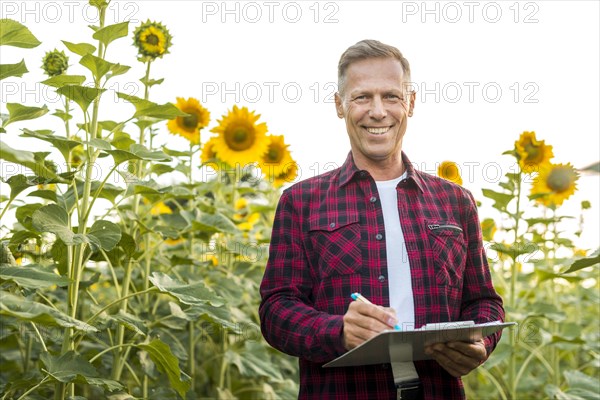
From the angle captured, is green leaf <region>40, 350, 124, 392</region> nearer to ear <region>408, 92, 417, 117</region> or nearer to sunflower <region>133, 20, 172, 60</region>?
ear <region>408, 92, 417, 117</region>

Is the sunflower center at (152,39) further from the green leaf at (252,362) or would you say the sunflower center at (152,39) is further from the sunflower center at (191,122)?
the green leaf at (252,362)

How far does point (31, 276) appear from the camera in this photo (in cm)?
162

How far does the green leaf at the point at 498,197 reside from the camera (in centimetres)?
288

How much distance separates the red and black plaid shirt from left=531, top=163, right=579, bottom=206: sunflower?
1.40m

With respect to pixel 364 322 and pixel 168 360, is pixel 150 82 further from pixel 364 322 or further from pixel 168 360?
pixel 364 322

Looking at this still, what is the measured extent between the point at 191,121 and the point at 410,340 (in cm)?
205

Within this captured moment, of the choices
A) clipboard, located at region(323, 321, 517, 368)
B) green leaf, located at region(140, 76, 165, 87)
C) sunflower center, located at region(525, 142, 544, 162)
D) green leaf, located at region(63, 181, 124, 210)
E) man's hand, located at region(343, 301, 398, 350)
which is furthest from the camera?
sunflower center, located at region(525, 142, 544, 162)

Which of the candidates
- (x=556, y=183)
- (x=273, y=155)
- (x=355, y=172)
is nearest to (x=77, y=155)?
(x=273, y=155)

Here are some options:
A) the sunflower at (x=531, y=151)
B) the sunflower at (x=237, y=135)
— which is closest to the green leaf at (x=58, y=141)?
the sunflower at (x=237, y=135)

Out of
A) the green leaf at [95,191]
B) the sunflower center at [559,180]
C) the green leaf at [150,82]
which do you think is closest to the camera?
the green leaf at [95,191]

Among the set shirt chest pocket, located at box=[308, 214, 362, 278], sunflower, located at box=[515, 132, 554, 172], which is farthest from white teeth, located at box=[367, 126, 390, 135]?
sunflower, located at box=[515, 132, 554, 172]

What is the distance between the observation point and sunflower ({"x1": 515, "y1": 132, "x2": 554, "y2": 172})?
2.95 m

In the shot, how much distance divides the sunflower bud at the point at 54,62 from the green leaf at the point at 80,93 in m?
0.47

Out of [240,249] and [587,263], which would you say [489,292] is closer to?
[587,263]
